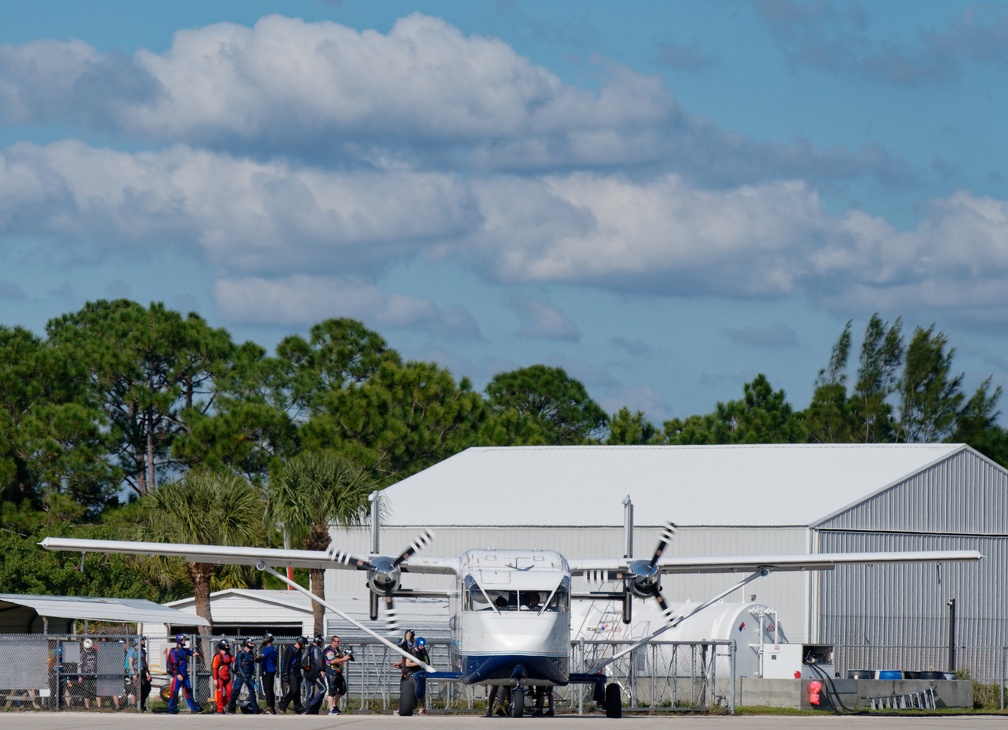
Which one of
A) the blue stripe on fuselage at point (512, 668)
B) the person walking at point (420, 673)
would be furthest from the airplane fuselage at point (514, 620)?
the person walking at point (420, 673)

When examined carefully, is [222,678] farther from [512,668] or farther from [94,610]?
[512,668]

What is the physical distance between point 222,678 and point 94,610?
4.84 m

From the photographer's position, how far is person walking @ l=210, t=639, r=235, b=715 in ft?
99.9

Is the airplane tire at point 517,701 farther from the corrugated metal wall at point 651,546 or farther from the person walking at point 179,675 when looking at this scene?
the corrugated metal wall at point 651,546

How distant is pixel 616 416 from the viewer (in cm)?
9644

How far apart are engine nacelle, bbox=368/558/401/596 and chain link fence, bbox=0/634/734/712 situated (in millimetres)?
2608

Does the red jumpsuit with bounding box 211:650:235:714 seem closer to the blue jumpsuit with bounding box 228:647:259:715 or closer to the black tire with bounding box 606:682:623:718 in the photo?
the blue jumpsuit with bounding box 228:647:259:715

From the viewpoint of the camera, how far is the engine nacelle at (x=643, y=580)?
101 feet

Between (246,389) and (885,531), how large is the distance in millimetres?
35531

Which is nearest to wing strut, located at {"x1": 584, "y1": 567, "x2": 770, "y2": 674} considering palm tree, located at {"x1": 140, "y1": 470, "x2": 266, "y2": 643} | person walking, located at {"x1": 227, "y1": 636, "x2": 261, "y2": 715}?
person walking, located at {"x1": 227, "y1": 636, "x2": 261, "y2": 715}

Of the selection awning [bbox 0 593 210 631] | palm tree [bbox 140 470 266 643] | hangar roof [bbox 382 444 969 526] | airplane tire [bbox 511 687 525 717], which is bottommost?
airplane tire [bbox 511 687 525 717]

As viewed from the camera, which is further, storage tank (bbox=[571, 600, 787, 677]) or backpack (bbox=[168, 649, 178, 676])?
storage tank (bbox=[571, 600, 787, 677])

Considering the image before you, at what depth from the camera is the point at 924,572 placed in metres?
48.0

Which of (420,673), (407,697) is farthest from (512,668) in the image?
(420,673)
